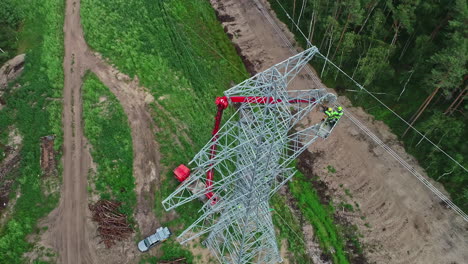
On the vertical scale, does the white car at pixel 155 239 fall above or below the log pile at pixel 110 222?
below

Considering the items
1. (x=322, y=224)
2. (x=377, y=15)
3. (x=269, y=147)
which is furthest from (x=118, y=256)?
(x=377, y=15)

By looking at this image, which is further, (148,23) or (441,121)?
(148,23)

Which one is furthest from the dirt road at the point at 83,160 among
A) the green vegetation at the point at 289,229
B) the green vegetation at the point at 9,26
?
the green vegetation at the point at 289,229

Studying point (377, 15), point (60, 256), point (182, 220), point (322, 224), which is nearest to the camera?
point (60, 256)

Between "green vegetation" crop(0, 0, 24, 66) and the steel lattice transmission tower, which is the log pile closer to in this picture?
the steel lattice transmission tower

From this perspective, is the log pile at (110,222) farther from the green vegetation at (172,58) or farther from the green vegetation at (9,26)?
the green vegetation at (9,26)

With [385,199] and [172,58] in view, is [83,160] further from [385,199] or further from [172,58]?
[385,199]

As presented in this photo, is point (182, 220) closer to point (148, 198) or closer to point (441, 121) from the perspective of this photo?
point (148, 198)

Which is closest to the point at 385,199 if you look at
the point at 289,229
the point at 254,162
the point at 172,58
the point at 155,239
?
the point at 289,229
